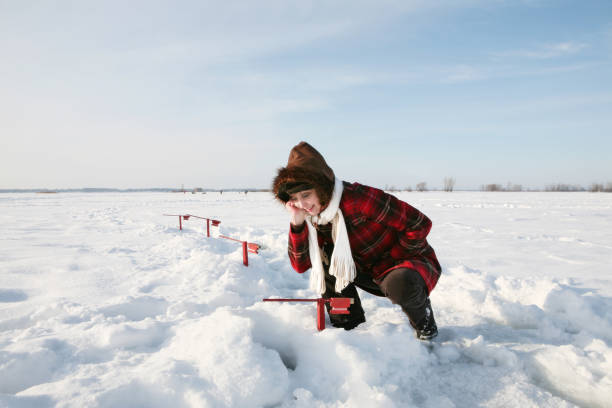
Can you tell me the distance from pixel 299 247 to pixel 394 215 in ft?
2.01

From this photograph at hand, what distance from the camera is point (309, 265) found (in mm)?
2111

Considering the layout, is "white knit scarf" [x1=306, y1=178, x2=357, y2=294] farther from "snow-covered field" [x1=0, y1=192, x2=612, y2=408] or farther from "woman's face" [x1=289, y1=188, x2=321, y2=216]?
"snow-covered field" [x1=0, y1=192, x2=612, y2=408]

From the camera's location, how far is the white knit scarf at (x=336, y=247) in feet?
5.74

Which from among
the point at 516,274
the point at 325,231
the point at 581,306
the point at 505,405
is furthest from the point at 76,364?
the point at 516,274

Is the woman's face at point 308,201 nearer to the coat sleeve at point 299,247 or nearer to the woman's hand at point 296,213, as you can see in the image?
the woman's hand at point 296,213

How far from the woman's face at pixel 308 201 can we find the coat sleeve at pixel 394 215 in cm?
25

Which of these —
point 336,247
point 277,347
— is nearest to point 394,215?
point 336,247

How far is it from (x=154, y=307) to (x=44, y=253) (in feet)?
10.6

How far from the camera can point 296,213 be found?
1858mm

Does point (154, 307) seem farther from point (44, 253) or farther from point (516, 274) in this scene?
point (516, 274)

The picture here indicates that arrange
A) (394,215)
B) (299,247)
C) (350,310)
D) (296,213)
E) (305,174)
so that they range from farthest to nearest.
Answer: (350,310), (299,247), (296,213), (394,215), (305,174)

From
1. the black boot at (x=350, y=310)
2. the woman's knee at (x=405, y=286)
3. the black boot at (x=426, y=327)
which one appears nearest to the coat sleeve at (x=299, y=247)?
the black boot at (x=350, y=310)

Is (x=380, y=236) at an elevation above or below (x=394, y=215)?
below

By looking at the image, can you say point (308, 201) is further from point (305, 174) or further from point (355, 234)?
point (355, 234)
